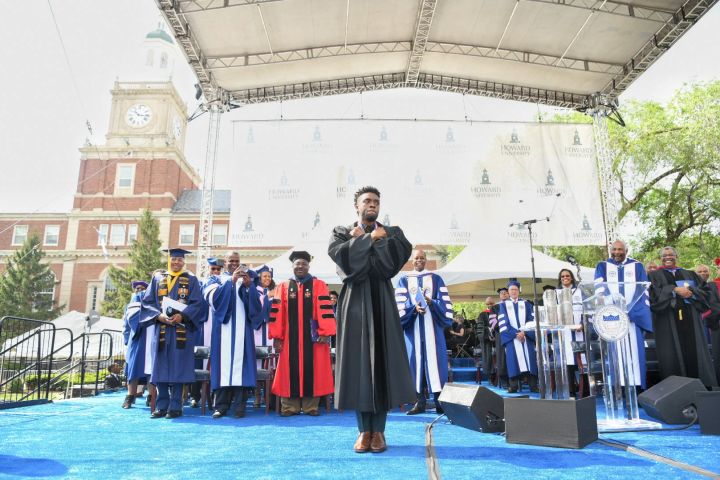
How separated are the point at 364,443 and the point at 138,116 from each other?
136 feet

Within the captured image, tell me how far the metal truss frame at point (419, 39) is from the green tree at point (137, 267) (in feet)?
83.9

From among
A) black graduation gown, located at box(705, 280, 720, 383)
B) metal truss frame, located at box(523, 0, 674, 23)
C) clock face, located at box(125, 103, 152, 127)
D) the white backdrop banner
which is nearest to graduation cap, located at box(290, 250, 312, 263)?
black graduation gown, located at box(705, 280, 720, 383)

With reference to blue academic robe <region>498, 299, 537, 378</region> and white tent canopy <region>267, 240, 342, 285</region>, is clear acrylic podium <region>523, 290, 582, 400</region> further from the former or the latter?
white tent canopy <region>267, 240, 342, 285</region>

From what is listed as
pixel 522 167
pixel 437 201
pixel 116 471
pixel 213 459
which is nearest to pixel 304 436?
pixel 213 459

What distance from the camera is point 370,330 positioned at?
10.7 ft

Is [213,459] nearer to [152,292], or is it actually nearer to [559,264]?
[152,292]

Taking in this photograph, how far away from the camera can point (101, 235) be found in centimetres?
A: 3725

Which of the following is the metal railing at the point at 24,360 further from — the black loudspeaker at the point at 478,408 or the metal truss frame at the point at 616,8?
the metal truss frame at the point at 616,8

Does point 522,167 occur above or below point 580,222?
above

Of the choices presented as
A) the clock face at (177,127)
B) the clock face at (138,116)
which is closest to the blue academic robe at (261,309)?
the clock face at (177,127)

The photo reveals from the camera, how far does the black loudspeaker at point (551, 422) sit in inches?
125

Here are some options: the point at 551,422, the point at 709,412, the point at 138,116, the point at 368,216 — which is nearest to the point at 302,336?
the point at 368,216

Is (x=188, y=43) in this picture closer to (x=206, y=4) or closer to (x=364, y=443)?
(x=206, y=4)

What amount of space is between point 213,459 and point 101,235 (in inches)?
1527
